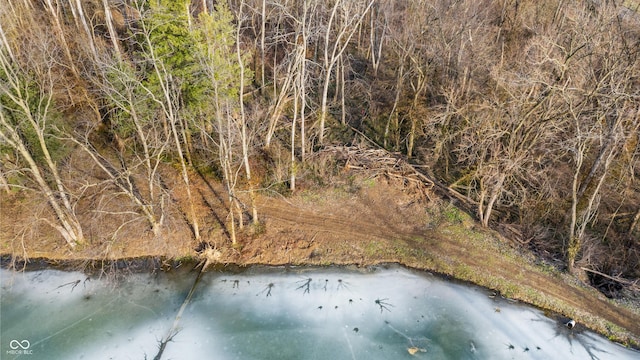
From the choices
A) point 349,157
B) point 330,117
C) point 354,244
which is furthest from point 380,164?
point 330,117

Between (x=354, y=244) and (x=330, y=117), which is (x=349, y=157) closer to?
(x=330, y=117)

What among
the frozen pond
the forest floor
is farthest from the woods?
the frozen pond

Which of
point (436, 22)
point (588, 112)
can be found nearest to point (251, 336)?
point (588, 112)

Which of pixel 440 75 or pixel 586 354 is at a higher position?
pixel 440 75

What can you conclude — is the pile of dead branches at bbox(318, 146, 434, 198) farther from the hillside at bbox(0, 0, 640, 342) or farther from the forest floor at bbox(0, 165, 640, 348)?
the forest floor at bbox(0, 165, 640, 348)

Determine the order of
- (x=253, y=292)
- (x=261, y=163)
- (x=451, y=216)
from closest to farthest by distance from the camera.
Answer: (x=253, y=292), (x=451, y=216), (x=261, y=163)

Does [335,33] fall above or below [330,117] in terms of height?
above

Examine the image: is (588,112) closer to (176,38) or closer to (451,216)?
(451,216)
